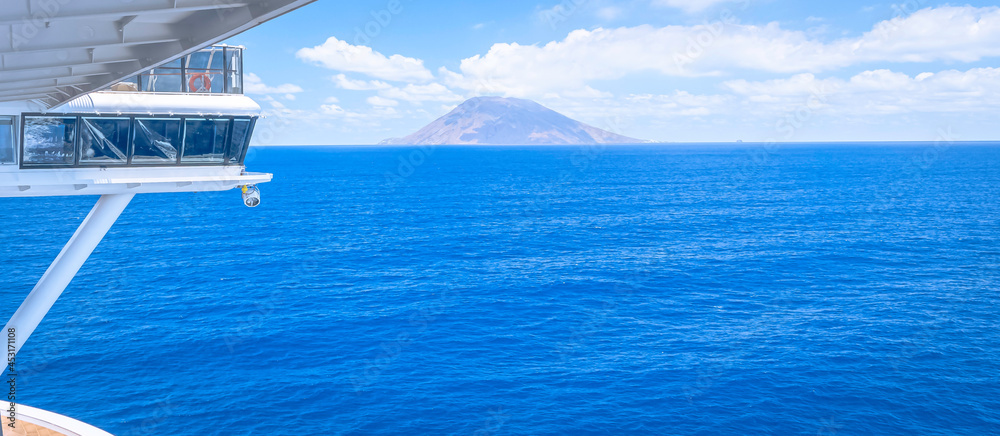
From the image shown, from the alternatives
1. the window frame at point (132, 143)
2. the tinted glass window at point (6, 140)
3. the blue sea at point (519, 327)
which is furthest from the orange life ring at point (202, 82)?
the blue sea at point (519, 327)

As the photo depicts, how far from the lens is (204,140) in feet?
75.9

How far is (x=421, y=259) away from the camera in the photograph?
70.0 meters

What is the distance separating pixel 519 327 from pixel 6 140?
114 feet

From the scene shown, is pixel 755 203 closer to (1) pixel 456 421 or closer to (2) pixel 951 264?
(2) pixel 951 264

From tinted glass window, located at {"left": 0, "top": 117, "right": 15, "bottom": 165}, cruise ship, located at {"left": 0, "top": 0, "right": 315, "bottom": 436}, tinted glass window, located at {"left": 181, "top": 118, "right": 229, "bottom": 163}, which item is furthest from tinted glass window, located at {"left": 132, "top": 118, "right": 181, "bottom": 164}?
tinted glass window, located at {"left": 0, "top": 117, "right": 15, "bottom": 165}

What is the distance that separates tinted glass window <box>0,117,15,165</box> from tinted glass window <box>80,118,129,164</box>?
1798mm

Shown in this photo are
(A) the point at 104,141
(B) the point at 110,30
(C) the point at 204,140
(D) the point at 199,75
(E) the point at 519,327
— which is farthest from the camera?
(E) the point at 519,327

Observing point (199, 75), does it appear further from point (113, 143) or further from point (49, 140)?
point (49, 140)

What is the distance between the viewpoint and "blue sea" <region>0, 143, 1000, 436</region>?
1407 inches

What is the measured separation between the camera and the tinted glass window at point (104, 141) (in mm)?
21078

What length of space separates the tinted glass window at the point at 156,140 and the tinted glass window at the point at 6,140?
327 centimetres

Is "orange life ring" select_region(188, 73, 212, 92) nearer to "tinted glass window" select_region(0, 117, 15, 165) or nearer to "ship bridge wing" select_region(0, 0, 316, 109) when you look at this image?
"tinted glass window" select_region(0, 117, 15, 165)

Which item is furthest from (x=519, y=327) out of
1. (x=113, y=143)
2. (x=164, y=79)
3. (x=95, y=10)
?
(x=95, y=10)

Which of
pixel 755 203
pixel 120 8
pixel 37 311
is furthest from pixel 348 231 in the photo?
pixel 120 8
